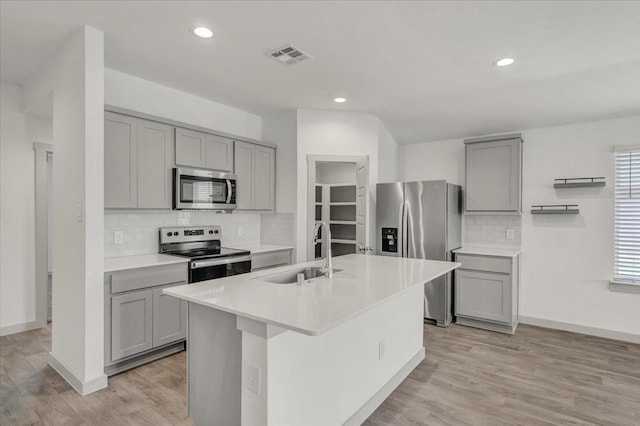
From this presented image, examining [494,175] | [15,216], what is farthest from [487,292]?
[15,216]

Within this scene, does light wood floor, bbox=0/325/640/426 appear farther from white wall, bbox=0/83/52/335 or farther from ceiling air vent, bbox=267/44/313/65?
ceiling air vent, bbox=267/44/313/65

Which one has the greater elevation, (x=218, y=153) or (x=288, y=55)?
(x=288, y=55)

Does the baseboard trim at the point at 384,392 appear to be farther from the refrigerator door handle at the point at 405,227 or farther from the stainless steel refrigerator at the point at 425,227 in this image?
the refrigerator door handle at the point at 405,227

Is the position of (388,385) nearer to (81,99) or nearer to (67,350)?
(67,350)

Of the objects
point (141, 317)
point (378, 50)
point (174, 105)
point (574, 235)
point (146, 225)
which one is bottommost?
point (141, 317)

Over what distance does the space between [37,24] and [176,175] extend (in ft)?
4.86

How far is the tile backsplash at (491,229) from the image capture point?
454cm

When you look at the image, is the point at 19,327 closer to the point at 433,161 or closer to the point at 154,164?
the point at 154,164

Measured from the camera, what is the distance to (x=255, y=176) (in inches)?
171

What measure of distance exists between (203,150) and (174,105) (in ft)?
1.91

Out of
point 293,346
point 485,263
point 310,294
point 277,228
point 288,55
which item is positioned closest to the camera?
point 293,346

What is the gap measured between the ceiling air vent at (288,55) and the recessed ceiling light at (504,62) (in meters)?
1.52

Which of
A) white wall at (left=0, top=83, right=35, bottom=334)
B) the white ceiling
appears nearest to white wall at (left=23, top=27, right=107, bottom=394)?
the white ceiling

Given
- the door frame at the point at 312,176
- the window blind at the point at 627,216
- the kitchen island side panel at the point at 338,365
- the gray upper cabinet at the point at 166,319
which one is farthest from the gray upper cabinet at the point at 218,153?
the window blind at the point at 627,216
